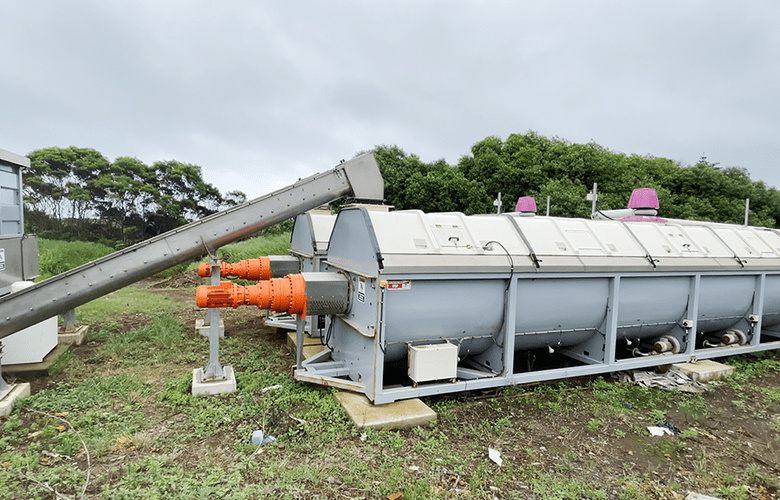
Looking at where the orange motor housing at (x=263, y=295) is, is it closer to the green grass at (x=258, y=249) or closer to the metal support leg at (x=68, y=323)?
the metal support leg at (x=68, y=323)

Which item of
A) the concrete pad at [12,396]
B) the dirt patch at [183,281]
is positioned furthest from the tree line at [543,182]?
A: the concrete pad at [12,396]

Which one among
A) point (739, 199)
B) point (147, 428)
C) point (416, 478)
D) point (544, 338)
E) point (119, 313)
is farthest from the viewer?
point (739, 199)

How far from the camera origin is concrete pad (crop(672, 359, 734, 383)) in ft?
20.2

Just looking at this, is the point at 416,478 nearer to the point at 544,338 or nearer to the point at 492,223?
the point at 544,338

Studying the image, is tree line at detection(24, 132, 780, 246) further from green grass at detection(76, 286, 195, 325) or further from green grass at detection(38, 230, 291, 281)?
green grass at detection(76, 286, 195, 325)

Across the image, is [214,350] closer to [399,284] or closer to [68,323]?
[399,284]

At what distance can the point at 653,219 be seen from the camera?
27.6 feet

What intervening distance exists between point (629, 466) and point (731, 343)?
15.2ft

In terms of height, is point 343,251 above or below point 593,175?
below

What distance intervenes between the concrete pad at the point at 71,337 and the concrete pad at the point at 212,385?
3473 millimetres

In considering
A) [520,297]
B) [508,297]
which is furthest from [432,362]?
[520,297]

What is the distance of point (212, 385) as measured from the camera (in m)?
5.22

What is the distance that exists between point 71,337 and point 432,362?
6579 millimetres

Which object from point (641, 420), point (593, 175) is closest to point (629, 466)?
point (641, 420)
